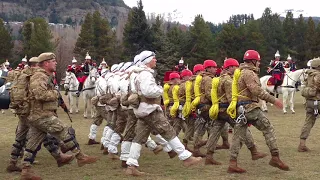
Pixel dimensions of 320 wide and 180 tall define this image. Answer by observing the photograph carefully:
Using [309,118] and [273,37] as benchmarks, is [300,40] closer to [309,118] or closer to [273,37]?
[273,37]

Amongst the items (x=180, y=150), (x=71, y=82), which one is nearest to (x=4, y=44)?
(x=71, y=82)

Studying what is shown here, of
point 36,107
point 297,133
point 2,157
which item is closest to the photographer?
→ point 36,107

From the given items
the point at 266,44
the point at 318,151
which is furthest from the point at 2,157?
the point at 266,44

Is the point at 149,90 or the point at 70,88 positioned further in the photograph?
the point at 70,88

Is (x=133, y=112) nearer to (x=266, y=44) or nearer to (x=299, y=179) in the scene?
(x=299, y=179)

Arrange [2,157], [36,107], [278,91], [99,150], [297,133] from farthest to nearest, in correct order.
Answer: [278,91] → [297,133] → [99,150] → [2,157] → [36,107]

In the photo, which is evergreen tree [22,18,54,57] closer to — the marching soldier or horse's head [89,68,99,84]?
horse's head [89,68,99,84]

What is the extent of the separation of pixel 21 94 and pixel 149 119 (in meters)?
2.22

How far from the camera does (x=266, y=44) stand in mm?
58594

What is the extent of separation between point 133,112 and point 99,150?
305 cm

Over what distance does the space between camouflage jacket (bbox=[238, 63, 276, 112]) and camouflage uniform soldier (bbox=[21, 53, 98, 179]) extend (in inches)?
113

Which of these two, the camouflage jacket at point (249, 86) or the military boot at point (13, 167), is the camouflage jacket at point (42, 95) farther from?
the camouflage jacket at point (249, 86)

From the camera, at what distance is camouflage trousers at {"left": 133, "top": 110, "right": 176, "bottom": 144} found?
8.29 m

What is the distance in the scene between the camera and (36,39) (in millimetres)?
53938
